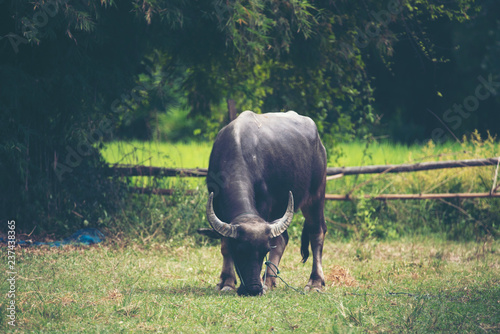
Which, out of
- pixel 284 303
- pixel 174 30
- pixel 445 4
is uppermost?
pixel 445 4

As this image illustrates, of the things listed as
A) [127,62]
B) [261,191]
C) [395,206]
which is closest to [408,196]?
[395,206]

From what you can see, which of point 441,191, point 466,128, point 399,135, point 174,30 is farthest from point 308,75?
point 399,135

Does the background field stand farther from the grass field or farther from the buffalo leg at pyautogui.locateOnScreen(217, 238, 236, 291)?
the buffalo leg at pyautogui.locateOnScreen(217, 238, 236, 291)

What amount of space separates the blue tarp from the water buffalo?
94.1 inches

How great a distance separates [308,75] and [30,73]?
399 centimetres

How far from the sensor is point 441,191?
9500 millimetres

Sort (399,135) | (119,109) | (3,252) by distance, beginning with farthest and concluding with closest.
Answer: (399,135), (119,109), (3,252)

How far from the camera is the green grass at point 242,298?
4.24 m

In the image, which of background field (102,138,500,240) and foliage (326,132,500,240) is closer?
background field (102,138,500,240)

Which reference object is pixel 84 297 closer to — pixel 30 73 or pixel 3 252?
pixel 3 252

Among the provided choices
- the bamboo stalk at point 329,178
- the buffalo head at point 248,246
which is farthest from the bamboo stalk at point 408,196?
the buffalo head at point 248,246

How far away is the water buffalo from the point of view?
513cm

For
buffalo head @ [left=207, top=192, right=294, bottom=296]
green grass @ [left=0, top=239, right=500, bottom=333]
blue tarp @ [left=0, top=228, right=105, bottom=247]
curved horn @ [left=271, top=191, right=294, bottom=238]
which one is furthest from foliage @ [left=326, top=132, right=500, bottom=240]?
buffalo head @ [left=207, top=192, right=294, bottom=296]

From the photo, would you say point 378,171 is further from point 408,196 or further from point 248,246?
point 248,246
